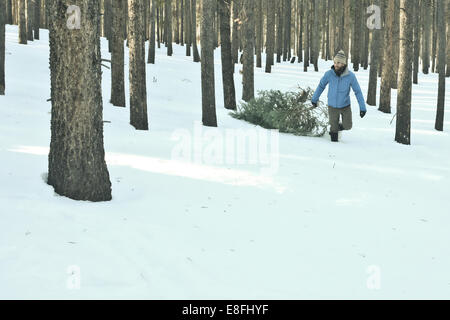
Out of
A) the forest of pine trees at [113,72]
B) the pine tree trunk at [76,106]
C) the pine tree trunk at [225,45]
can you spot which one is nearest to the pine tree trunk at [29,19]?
the forest of pine trees at [113,72]

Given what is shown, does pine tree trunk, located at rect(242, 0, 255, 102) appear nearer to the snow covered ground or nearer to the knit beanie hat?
the knit beanie hat

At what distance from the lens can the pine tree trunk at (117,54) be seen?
11445mm

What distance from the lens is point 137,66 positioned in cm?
972

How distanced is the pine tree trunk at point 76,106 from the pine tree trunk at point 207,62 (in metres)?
5.81

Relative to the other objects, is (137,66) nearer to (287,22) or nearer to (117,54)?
(117,54)

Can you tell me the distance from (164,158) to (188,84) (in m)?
11.7

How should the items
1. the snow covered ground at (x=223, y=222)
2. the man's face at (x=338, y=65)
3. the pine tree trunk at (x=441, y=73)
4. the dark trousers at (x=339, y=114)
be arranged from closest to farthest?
the snow covered ground at (x=223, y=222) → the man's face at (x=338, y=65) → the dark trousers at (x=339, y=114) → the pine tree trunk at (x=441, y=73)

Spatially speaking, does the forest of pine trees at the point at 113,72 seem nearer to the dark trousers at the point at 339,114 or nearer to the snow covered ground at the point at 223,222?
the snow covered ground at the point at 223,222

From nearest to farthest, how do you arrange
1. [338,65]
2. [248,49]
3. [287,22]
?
[338,65], [248,49], [287,22]

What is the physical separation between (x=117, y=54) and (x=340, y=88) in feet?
16.5

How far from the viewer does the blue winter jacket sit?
32.3 ft

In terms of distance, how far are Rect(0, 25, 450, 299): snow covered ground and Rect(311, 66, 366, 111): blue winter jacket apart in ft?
3.39

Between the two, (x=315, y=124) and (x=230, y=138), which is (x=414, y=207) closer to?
(x=230, y=138)

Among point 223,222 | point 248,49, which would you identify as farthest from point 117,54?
point 223,222
